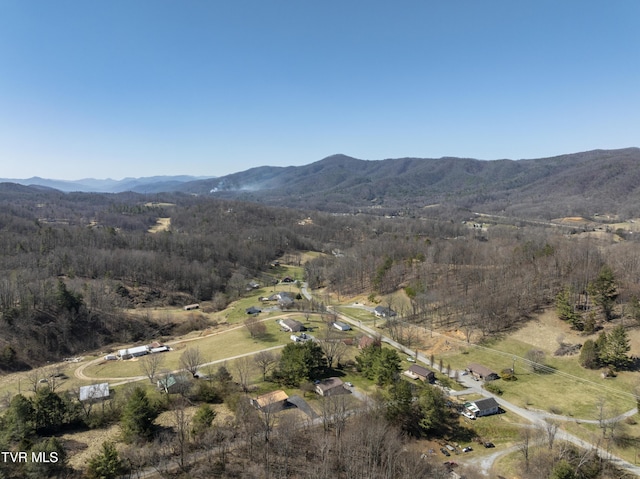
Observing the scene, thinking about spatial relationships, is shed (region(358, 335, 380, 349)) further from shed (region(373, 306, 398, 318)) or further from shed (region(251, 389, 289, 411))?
shed (region(251, 389, 289, 411))

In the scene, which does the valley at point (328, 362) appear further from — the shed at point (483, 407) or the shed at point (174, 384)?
the shed at point (483, 407)

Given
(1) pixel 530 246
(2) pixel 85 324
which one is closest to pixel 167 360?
(2) pixel 85 324

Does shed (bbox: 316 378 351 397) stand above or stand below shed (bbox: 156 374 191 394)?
below

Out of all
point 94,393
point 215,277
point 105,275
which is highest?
point 105,275

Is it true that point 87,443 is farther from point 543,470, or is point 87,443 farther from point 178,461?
point 543,470

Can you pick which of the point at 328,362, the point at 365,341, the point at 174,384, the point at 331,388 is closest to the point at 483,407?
the point at 331,388

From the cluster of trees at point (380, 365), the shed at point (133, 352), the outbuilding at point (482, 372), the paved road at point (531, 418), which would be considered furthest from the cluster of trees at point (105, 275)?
the outbuilding at point (482, 372)

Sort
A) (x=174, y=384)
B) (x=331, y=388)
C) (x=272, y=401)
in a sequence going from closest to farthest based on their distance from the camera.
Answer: (x=272, y=401), (x=174, y=384), (x=331, y=388)

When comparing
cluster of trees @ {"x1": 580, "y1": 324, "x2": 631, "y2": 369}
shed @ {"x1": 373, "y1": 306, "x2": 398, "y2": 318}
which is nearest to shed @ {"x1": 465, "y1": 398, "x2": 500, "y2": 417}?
cluster of trees @ {"x1": 580, "y1": 324, "x2": 631, "y2": 369}

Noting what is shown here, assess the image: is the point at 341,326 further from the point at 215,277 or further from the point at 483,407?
the point at 215,277
